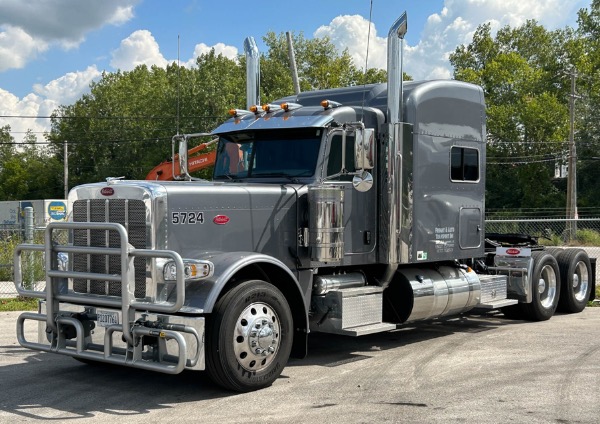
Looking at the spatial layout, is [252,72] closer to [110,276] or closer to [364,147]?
[364,147]

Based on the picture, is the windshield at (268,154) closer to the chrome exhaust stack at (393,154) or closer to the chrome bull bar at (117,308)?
the chrome exhaust stack at (393,154)

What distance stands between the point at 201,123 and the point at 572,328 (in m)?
41.7

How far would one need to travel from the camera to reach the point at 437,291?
9.10 meters

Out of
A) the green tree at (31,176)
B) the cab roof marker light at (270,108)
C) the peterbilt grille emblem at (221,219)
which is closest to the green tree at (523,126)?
the green tree at (31,176)

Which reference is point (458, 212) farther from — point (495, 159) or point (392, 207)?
point (495, 159)

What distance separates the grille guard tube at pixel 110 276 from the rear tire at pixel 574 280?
7927mm

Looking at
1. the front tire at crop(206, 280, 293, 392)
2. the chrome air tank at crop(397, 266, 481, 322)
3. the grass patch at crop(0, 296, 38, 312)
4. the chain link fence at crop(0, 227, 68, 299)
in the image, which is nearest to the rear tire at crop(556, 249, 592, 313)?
the chrome air tank at crop(397, 266, 481, 322)

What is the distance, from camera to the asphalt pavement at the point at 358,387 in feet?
19.4

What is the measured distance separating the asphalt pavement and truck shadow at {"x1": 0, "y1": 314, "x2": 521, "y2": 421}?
0.01 m

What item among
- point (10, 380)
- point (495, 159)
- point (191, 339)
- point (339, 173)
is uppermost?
point (495, 159)

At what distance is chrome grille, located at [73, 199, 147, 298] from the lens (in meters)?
6.52

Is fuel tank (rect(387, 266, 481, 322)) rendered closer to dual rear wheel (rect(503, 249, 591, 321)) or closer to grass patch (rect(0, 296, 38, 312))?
dual rear wheel (rect(503, 249, 591, 321))

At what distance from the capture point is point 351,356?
27.8ft

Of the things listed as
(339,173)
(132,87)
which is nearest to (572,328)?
(339,173)
